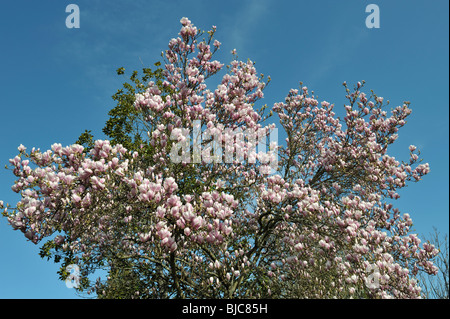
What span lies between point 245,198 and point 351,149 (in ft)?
11.4

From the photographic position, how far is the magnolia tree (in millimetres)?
5484

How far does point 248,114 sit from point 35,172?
4.82 metres

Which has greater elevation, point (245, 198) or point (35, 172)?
point (245, 198)

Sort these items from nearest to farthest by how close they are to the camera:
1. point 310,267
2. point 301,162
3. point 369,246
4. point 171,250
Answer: point 171,250
point 369,246
point 310,267
point 301,162

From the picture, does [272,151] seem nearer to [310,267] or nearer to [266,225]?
[266,225]

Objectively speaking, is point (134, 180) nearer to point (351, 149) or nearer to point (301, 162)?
point (351, 149)

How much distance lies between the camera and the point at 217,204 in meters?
5.77

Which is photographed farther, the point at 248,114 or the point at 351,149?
the point at 351,149

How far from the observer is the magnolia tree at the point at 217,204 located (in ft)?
18.0

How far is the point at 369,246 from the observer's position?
5.99 metres

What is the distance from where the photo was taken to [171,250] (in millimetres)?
5230
